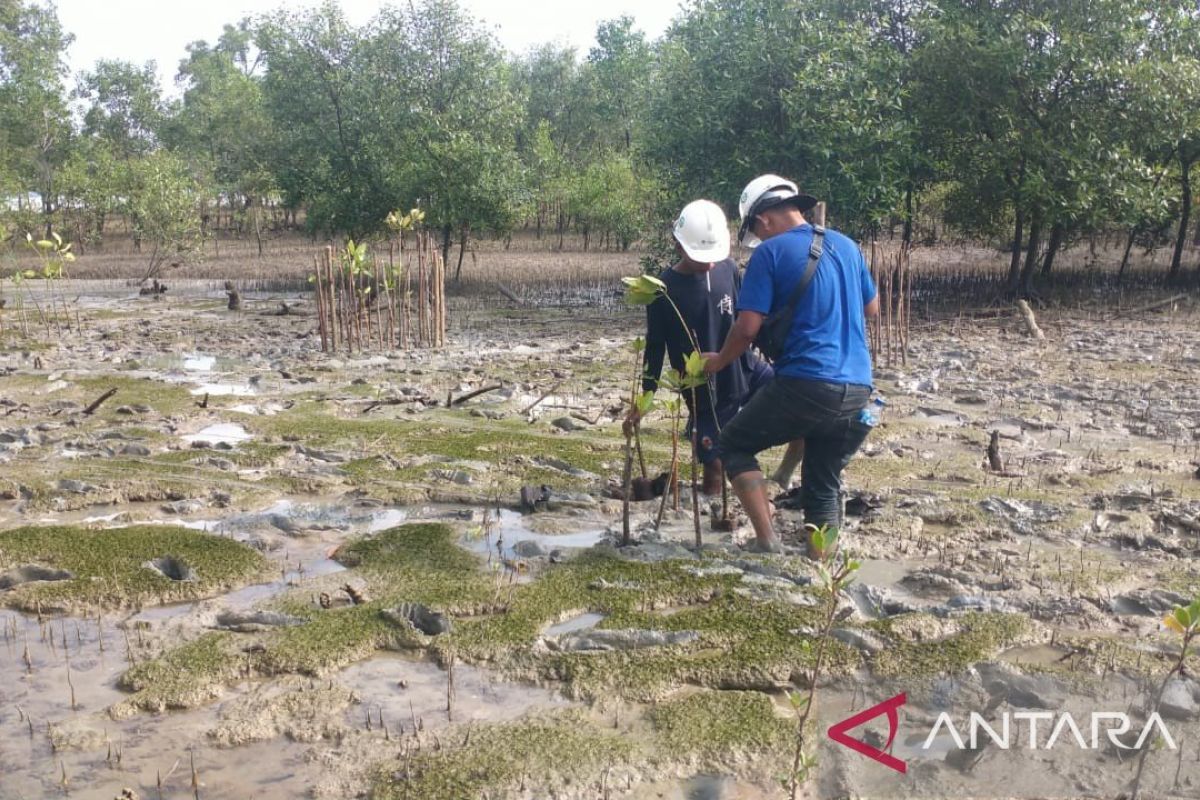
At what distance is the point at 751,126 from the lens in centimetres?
1791

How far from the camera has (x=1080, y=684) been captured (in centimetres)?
359

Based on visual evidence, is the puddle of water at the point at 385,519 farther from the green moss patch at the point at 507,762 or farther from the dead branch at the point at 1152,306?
the dead branch at the point at 1152,306

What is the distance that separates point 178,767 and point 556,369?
8863 millimetres

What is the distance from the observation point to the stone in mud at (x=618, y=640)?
157 inches

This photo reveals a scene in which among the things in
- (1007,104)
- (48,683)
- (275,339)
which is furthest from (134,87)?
(48,683)

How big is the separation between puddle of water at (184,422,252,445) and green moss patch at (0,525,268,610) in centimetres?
236

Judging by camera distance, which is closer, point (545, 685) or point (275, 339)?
point (545, 685)

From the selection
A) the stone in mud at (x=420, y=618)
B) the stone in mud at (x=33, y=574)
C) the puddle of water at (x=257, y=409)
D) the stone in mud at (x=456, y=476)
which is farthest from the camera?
the puddle of water at (x=257, y=409)

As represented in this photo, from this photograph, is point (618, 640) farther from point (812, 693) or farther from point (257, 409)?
point (257, 409)

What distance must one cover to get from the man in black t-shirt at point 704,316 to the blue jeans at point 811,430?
59cm

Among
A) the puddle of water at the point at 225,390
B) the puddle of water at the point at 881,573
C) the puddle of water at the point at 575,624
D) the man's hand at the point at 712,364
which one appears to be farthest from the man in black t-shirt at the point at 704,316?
the puddle of water at the point at 225,390

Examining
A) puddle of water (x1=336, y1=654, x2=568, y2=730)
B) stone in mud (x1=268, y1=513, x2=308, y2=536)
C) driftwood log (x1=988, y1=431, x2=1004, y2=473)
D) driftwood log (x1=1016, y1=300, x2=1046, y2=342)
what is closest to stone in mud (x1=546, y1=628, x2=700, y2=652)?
puddle of water (x1=336, y1=654, x2=568, y2=730)

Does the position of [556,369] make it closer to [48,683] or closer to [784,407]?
[784,407]

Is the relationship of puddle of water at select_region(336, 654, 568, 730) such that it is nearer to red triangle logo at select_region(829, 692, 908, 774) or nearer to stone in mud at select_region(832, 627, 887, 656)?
red triangle logo at select_region(829, 692, 908, 774)
